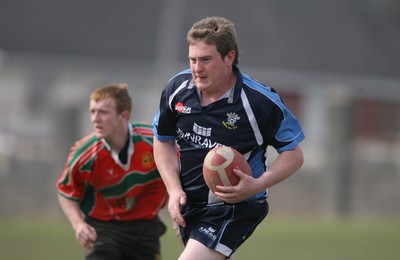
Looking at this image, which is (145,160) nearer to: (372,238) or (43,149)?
(372,238)

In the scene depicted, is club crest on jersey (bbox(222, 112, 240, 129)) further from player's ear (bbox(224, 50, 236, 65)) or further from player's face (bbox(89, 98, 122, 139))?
player's face (bbox(89, 98, 122, 139))

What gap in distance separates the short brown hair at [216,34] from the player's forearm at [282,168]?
2.54 feet

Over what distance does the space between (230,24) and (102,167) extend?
184 centimetres

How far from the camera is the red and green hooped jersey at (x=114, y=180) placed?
6574 mm

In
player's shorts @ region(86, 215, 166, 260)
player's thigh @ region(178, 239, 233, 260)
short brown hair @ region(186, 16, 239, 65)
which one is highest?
short brown hair @ region(186, 16, 239, 65)

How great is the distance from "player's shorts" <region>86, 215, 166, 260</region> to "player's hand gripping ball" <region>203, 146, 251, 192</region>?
5.79 ft

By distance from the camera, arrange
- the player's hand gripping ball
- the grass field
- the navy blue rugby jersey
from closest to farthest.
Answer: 1. the player's hand gripping ball
2. the navy blue rugby jersey
3. the grass field

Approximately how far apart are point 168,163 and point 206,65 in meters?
0.78

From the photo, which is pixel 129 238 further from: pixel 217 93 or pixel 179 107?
pixel 217 93

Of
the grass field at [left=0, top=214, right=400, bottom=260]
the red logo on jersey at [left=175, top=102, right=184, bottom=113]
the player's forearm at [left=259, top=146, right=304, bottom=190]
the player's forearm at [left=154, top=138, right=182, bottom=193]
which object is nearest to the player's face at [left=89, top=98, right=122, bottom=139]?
the player's forearm at [left=154, top=138, right=182, bottom=193]

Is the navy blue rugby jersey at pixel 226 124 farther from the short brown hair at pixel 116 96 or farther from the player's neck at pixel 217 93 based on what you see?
the short brown hair at pixel 116 96

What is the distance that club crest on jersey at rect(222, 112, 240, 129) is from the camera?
212 inches

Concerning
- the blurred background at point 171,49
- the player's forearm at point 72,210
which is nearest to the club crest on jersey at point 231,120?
the player's forearm at point 72,210

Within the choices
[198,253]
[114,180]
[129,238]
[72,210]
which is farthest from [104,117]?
[198,253]
